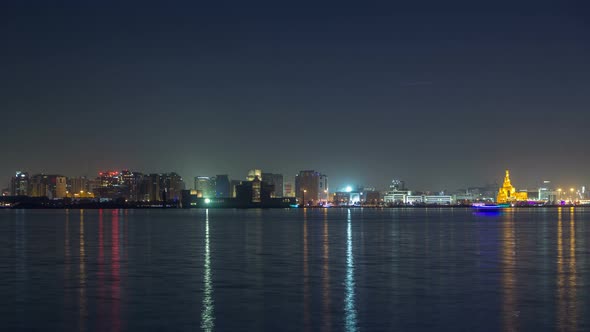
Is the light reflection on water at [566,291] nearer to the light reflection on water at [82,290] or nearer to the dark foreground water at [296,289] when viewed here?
the dark foreground water at [296,289]

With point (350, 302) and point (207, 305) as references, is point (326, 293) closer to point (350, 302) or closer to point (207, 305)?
point (350, 302)

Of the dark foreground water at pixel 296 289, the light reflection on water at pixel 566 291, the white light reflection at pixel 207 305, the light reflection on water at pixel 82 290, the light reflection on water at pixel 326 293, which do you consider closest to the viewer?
the white light reflection at pixel 207 305

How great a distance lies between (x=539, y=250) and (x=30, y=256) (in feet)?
114

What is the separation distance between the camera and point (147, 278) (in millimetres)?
35406

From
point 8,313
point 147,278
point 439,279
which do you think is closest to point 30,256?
point 147,278

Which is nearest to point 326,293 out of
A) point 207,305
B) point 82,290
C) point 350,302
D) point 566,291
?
point 350,302

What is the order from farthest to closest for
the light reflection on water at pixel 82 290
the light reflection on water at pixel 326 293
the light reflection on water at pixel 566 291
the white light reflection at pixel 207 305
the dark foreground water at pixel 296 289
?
the light reflection on water at pixel 82 290 → the dark foreground water at pixel 296 289 → the light reflection on water at pixel 326 293 → the light reflection on water at pixel 566 291 → the white light reflection at pixel 207 305

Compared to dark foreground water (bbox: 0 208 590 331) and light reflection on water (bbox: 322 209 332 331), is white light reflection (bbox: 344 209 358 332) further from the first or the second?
light reflection on water (bbox: 322 209 332 331)

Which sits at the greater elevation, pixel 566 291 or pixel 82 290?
pixel 82 290

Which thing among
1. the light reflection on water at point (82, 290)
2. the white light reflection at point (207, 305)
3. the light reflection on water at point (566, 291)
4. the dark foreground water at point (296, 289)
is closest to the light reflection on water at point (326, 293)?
the dark foreground water at point (296, 289)

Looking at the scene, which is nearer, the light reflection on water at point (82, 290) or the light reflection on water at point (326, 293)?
the light reflection on water at point (326, 293)

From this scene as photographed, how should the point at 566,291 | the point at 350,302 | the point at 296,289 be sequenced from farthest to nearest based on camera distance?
the point at 296,289 < the point at 566,291 < the point at 350,302

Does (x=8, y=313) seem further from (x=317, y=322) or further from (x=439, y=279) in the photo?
(x=439, y=279)

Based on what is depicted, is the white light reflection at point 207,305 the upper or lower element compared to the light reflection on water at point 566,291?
upper
